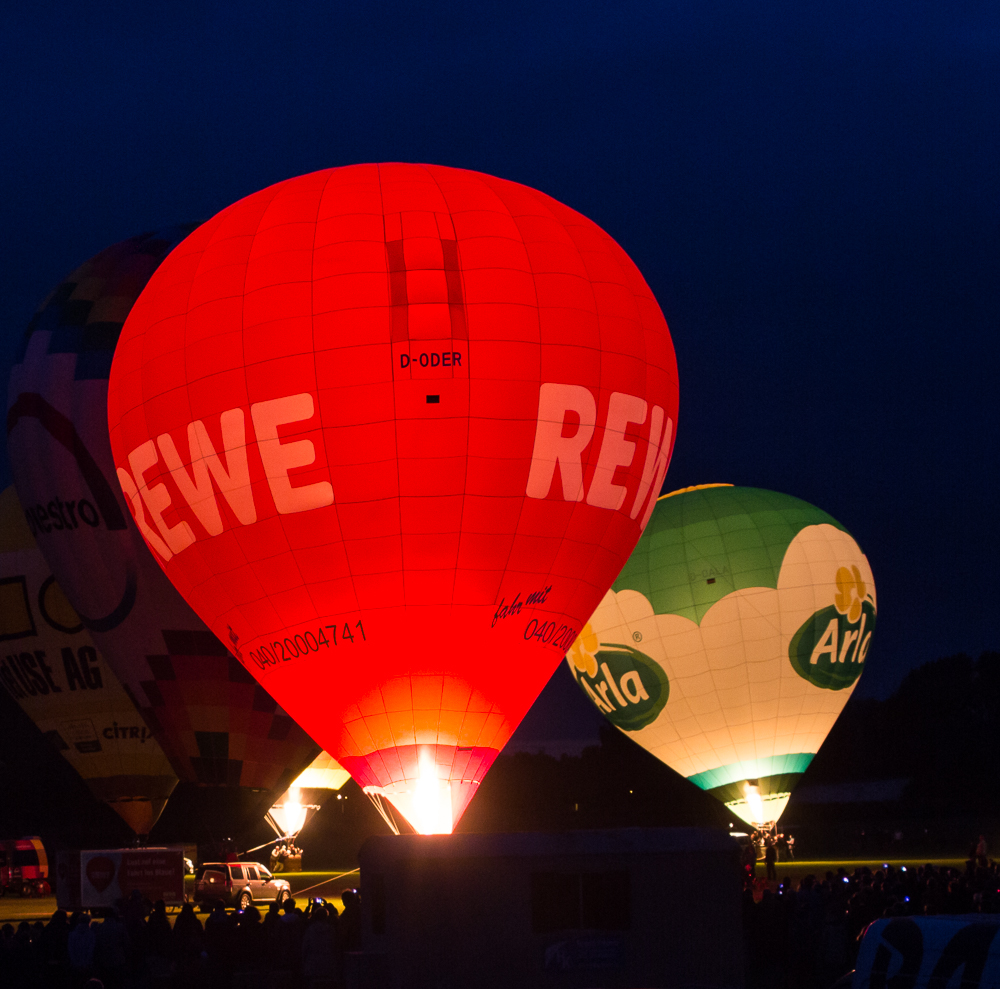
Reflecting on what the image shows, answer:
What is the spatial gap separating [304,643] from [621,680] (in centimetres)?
1284

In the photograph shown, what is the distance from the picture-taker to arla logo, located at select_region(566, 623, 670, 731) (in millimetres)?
26141

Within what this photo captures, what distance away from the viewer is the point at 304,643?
1452cm

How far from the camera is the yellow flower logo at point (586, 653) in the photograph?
2672 cm

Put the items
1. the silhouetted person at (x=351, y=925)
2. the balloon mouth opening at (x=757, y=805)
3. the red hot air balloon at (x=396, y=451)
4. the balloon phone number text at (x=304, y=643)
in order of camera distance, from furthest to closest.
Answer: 1. the balloon mouth opening at (x=757, y=805)
2. the balloon phone number text at (x=304, y=643)
3. the red hot air balloon at (x=396, y=451)
4. the silhouetted person at (x=351, y=925)

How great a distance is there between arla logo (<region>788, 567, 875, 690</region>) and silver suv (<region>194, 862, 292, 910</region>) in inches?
377

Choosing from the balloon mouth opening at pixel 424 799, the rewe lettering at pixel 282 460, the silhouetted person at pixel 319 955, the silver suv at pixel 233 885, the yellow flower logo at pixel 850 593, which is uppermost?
the yellow flower logo at pixel 850 593

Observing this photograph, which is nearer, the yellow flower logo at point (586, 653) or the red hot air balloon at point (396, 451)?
the red hot air balloon at point (396, 451)

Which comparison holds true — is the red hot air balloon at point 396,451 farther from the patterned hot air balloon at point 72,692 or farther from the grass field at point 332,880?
the patterned hot air balloon at point 72,692

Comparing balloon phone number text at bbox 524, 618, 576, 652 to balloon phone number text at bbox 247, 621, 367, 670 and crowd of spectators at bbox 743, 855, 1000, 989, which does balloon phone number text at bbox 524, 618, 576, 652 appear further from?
crowd of spectators at bbox 743, 855, 1000, 989

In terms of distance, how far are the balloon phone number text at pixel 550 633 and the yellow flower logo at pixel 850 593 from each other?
1157 centimetres

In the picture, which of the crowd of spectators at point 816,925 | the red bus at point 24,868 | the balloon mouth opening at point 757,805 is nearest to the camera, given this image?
the crowd of spectators at point 816,925

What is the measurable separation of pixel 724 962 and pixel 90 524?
12.6 metres

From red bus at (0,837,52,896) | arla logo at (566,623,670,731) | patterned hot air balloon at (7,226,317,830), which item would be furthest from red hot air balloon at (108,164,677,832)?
red bus at (0,837,52,896)

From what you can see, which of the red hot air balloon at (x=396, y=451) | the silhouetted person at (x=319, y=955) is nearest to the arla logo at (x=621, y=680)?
the red hot air balloon at (x=396, y=451)
